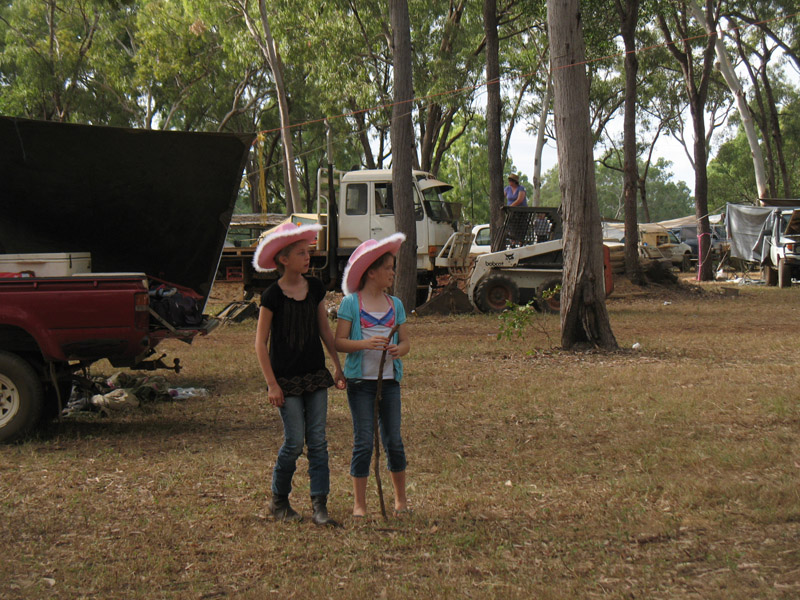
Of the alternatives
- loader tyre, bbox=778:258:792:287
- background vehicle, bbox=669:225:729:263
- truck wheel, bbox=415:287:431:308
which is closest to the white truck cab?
truck wheel, bbox=415:287:431:308

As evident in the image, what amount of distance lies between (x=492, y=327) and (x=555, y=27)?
5025 mm

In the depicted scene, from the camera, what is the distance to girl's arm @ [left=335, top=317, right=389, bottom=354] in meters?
4.70

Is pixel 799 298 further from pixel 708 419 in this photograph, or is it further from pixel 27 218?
pixel 27 218

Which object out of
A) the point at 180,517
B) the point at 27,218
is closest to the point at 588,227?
the point at 27,218

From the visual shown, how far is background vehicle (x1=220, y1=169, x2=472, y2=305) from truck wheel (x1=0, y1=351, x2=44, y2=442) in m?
11.2

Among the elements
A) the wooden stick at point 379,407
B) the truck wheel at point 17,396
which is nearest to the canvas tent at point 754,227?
the truck wheel at point 17,396

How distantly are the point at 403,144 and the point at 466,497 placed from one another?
1208cm

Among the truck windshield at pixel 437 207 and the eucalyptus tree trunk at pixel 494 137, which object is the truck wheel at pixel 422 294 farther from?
the eucalyptus tree trunk at pixel 494 137

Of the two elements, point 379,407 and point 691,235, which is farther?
point 691,235

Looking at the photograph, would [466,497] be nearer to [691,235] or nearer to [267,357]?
[267,357]

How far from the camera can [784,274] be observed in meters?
23.4

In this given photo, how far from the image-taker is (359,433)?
4.88 m

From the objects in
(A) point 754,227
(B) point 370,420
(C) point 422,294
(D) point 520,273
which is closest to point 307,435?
(B) point 370,420

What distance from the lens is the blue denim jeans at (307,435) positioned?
4820 mm
